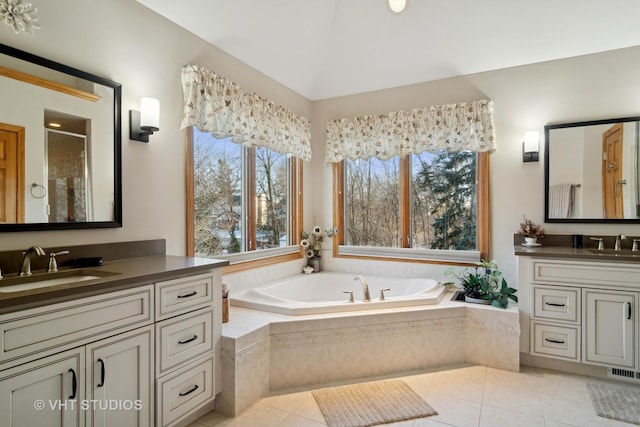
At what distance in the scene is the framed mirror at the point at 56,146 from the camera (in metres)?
1.62

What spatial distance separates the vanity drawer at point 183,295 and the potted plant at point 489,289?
2.15 metres

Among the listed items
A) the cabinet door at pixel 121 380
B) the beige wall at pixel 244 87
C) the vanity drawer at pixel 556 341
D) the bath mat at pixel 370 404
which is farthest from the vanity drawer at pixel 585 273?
the cabinet door at pixel 121 380

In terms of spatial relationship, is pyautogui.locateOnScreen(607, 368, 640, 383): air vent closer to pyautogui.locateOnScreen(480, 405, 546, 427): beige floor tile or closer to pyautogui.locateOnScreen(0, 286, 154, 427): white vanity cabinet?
pyautogui.locateOnScreen(480, 405, 546, 427): beige floor tile

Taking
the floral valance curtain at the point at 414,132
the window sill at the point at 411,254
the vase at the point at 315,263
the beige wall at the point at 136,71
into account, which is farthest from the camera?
the vase at the point at 315,263

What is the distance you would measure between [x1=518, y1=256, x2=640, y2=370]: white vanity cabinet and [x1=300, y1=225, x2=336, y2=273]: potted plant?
6.56 ft

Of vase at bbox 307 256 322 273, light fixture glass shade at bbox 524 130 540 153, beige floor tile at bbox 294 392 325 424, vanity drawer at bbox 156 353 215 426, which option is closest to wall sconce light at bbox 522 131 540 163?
light fixture glass shade at bbox 524 130 540 153

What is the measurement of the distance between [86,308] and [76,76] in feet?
4.27

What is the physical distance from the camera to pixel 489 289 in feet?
9.54

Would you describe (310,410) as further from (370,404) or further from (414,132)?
(414,132)

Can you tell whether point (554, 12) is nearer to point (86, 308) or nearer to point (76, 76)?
point (76, 76)

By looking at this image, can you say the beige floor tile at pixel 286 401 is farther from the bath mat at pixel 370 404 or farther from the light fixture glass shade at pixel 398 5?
the light fixture glass shade at pixel 398 5

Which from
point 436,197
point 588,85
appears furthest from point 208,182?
point 588,85

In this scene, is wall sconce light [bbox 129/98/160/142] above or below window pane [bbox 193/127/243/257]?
above

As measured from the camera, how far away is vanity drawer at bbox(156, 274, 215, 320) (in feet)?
5.53
